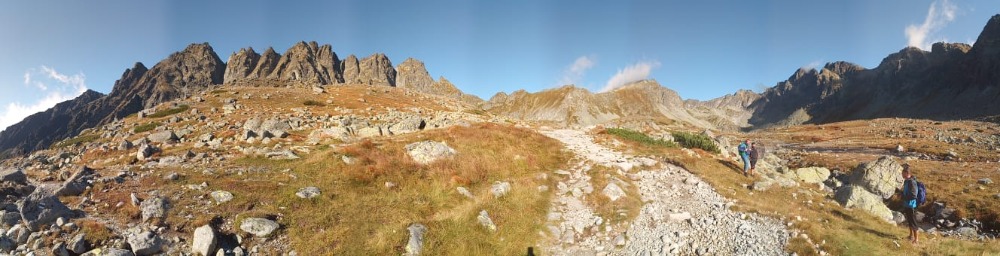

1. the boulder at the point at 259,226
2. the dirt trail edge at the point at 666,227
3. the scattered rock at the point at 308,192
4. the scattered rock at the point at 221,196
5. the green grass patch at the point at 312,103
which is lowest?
the dirt trail edge at the point at 666,227

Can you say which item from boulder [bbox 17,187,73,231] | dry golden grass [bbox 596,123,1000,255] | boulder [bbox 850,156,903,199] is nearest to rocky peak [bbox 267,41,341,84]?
boulder [bbox 17,187,73,231]

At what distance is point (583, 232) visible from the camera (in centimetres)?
1570

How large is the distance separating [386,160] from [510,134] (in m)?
14.1

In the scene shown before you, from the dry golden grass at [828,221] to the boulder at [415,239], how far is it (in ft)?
38.2

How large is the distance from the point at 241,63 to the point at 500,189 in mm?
188112

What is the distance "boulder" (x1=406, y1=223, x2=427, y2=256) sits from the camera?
12.9 meters

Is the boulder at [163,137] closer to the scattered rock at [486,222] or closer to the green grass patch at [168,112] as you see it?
the green grass patch at [168,112]

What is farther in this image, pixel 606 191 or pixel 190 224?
pixel 606 191

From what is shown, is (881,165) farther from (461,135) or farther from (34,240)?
(34,240)

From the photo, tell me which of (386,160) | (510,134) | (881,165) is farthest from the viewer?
(510,134)

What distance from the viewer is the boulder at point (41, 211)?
11.0 meters

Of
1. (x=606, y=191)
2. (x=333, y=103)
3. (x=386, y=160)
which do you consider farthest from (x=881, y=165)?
(x=333, y=103)

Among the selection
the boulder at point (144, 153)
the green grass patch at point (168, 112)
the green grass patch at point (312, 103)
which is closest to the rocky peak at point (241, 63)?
the green grass patch at point (312, 103)

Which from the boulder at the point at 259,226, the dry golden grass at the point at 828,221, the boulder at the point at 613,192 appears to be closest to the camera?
the boulder at the point at 259,226
